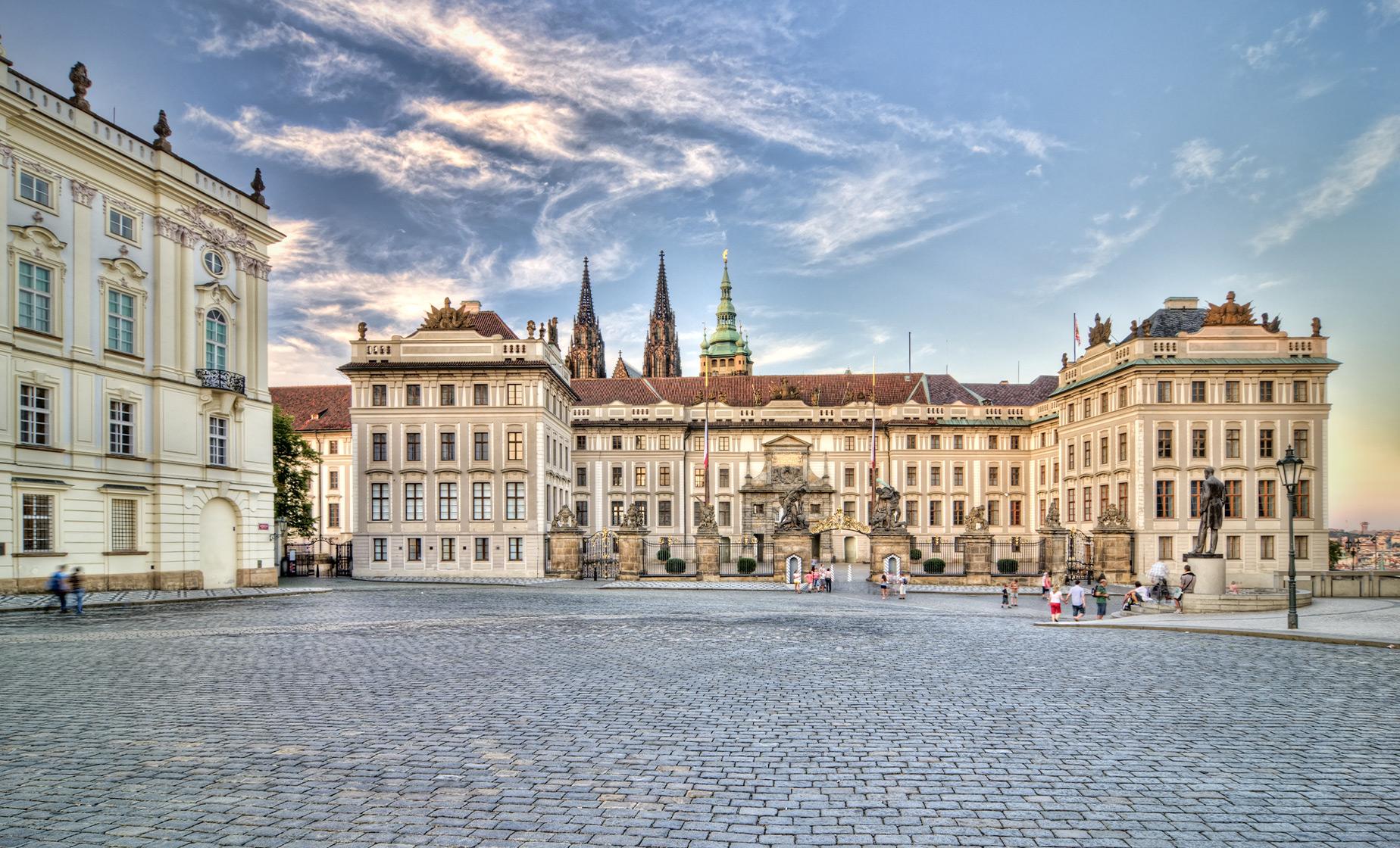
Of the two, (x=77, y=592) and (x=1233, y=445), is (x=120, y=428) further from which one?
(x=1233, y=445)

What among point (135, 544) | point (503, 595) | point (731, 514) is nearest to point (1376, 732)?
point (503, 595)

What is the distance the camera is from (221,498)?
1377 inches

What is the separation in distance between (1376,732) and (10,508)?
3164cm

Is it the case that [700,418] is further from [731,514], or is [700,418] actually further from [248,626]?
[248,626]

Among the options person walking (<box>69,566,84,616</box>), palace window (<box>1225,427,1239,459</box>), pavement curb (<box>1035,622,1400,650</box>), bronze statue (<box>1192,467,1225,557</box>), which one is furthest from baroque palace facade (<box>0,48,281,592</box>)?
palace window (<box>1225,427,1239,459</box>)

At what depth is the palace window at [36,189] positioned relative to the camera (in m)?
26.9

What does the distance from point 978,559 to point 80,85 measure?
4057 centimetres

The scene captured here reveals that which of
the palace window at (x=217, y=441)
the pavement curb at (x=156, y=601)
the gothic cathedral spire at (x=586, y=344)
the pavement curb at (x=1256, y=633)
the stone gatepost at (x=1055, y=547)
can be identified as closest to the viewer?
the pavement curb at (x=1256, y=633)

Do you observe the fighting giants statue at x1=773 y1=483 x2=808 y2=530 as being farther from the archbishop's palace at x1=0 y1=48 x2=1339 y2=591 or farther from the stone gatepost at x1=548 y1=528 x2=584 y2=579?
the stone gatepost at x1=548 y1=528 x2=584 y2=579

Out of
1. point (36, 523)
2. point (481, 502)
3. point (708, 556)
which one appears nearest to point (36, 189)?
point (36, 523)

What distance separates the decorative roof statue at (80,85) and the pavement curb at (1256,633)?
32.9 m

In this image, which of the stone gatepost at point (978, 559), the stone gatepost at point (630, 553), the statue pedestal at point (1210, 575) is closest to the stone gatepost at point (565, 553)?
the stone gatepost at point (630, 553)

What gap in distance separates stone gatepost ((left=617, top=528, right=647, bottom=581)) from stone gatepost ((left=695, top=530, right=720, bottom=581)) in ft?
9.79

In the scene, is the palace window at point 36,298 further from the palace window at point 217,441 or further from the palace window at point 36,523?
the palace window at point 217,441
